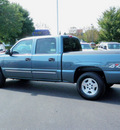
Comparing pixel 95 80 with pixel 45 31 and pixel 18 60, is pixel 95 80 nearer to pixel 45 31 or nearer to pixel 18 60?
pixel 18 60

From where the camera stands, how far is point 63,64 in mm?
5184

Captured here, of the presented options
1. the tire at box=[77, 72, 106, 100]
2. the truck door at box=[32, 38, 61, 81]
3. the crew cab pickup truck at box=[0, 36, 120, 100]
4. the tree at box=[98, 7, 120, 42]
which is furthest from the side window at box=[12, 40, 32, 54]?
the tree at box=[98, 7, 120, 42]

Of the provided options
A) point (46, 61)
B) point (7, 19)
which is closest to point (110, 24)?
point (7, 19)

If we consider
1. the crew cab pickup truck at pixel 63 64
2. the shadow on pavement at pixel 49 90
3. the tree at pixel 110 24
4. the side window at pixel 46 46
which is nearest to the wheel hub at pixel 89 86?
the crew cab pickup truck at pixel 63 64

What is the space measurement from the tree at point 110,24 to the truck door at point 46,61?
23237 mm

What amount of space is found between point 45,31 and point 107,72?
26.4m

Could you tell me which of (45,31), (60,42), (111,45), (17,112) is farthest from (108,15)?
(17,112)

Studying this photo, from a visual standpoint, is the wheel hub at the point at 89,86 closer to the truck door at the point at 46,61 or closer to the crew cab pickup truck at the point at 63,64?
the crew cab pickup truck at the point at 63,64

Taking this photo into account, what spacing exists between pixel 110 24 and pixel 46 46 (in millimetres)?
23840

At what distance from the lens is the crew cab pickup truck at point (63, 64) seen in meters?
4.63

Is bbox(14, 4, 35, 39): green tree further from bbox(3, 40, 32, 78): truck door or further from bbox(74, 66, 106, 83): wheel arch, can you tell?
bbox(74, 66, 106, 83): wheel arch

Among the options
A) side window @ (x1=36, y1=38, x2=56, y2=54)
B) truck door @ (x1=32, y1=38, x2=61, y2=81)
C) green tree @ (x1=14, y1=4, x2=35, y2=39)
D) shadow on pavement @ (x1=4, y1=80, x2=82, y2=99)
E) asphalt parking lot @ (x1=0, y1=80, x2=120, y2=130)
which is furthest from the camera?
green tree @ (x1=14, y1=4, x2=35, y2=39)

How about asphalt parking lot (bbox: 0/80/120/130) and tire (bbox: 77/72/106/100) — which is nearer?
asphalt parking lot (bbox: 0/80/120/130)

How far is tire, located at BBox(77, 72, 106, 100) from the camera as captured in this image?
4785 millimetres
